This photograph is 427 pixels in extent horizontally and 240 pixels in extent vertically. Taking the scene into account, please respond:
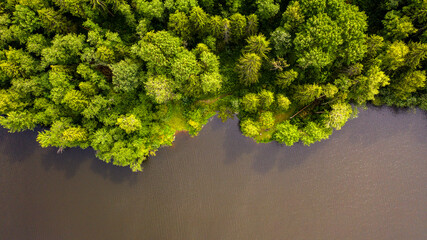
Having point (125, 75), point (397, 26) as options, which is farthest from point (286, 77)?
point (125, 75)

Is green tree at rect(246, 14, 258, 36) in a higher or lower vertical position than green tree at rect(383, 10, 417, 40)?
lower

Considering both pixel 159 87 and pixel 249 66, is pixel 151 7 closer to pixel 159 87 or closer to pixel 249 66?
pixel 159 87

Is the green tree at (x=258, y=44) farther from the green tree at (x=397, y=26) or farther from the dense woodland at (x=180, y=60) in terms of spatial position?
the green tree at (x=397, y=26)

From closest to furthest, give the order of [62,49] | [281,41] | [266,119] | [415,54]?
[415,54]
[62,49]
[281,41]
[266,119]

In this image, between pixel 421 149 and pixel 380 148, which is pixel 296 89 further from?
pixel 421 149

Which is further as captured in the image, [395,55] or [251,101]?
[251,101]

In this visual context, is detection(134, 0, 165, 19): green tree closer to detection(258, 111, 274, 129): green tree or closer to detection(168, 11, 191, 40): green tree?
detection(168, 11, 191, 40): green tree

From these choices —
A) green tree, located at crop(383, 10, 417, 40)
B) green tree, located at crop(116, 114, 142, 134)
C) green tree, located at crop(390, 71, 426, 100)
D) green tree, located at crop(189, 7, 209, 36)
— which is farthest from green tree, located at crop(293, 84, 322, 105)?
green tree, located at crop(116, 114, 142, 134)

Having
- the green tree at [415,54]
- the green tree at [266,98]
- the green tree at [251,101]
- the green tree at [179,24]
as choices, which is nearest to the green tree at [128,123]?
the green tree at [179,24]
